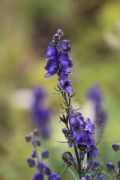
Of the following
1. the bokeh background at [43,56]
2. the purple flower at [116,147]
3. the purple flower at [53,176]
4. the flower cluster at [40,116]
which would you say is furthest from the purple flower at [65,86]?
the bokeh background at [43,56]

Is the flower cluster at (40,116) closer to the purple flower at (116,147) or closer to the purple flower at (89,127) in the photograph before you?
the purple flower at (116,147)

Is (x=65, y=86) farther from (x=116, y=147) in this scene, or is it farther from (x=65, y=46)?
(x=116, y=147)

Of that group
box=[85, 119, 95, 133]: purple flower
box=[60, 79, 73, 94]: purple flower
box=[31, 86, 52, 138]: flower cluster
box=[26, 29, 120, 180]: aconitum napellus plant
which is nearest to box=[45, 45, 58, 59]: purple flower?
box=[26, 29, 120, 180]: aconitum napellus plant

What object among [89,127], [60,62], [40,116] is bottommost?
[89,127]

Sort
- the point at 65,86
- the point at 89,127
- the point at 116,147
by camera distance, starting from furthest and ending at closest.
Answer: the point at 116,147
the point at 89,127
the point at 65,86

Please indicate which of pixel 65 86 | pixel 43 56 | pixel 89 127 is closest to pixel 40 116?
pixel 89 127

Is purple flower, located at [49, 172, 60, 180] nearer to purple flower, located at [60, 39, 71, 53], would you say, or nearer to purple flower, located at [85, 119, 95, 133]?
purple flower, located at [85, 119, 95, 133]

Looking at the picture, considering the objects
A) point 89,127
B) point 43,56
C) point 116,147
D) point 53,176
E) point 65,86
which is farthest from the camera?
point 43,56
